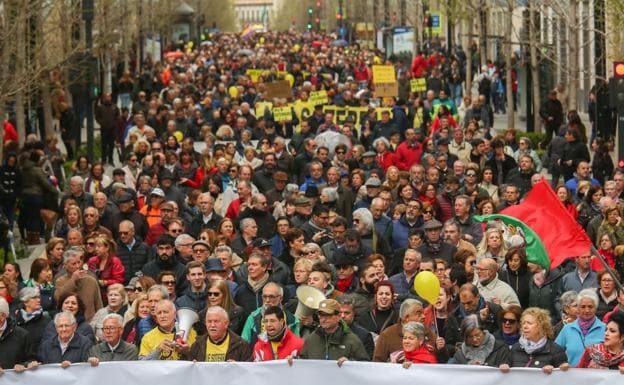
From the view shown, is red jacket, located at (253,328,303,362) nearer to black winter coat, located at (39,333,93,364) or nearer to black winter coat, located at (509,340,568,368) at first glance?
black winter coat, located at (39,333,93,364)

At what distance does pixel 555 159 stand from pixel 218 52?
6617 cm

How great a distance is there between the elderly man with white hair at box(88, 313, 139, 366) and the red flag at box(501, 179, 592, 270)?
3.55 m

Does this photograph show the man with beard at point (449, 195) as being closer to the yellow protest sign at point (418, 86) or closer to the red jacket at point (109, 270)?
the red jacket at point (109, 270)

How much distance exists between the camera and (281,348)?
12.8m

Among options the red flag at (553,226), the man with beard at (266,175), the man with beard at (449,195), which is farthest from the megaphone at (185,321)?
the man with beard at (266,175)

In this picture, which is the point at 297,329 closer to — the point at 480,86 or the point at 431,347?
the point at 431,347

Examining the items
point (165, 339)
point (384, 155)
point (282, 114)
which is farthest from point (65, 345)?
point (282, 114)

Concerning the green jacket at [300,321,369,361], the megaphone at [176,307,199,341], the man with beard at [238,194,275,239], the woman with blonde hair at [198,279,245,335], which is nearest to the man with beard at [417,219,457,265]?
the man with beard at [238,194,275,239]

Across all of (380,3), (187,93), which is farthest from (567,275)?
(380,3)

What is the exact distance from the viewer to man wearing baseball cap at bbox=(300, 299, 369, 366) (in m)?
12.7

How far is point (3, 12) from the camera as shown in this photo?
88.7ft

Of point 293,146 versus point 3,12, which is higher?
point 3,12

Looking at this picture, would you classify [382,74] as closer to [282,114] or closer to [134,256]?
[282,114]

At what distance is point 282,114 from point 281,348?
22.5m
